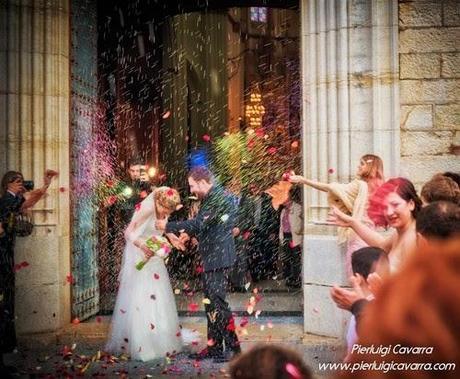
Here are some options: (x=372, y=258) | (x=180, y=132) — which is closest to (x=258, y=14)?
(x=180, y=132)

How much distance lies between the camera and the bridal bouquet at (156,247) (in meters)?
6.39

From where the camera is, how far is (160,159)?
15.0 meters

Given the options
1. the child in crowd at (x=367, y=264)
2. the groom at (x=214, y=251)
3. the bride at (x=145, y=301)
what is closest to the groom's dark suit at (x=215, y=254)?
the groom at (x=214, y=251)

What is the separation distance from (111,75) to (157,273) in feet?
14.5

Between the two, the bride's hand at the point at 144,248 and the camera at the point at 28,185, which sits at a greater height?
the camera at the point at 28,185

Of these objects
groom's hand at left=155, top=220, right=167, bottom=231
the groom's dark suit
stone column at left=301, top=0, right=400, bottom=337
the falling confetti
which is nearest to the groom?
the groom's dark suit

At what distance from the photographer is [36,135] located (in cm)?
729

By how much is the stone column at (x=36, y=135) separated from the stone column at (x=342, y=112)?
9.66 ft

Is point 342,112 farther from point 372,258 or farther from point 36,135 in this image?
point 372,258

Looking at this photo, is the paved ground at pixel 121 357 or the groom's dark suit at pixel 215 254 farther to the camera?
the groom's dark suit at pixel 215 254

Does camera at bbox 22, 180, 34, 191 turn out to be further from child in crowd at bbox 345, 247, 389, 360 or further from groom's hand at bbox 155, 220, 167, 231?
child in crowd at bbox 345, 247, 389, 360

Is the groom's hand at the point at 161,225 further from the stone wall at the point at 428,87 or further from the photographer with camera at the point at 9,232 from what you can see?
the stone wall at the point at 428,87

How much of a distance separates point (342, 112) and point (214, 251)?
221 cm

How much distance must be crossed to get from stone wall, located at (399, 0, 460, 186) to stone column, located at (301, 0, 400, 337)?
6.9 inches
